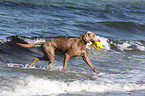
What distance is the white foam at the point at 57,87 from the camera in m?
6.44

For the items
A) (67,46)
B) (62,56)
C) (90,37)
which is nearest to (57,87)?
(67,46)

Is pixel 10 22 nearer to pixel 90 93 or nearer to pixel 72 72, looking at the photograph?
pixel 72 72

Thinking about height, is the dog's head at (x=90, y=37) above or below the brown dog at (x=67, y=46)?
above

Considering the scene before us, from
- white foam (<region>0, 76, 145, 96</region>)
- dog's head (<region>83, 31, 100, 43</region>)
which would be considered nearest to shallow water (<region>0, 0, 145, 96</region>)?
white foam (<region>0, 76, 145, 96</region>)

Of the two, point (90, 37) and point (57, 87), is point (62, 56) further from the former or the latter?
point (57, 87)

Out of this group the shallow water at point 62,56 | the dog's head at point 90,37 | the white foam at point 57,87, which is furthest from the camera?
the dog's head at point 90,37

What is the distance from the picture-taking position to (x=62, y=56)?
11203 millimetres

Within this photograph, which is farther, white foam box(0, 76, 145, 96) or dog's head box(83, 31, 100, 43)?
dog's head box(83, 31, 100, 43)

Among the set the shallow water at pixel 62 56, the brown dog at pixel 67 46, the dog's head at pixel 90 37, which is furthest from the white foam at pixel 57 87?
the dog's head at pixel 90 37

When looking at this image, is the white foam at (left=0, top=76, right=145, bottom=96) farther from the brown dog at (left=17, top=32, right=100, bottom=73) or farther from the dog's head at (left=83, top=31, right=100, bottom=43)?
the dog's head at (left=83, top=31, right=100, bottom=43)

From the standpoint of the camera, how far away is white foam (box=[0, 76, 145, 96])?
6438mm

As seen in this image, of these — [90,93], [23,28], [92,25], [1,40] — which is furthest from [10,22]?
[90,93]

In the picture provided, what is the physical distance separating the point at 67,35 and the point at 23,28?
8.73 ft

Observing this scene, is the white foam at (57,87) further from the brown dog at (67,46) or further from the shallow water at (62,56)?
the brown dog at (67,46)
